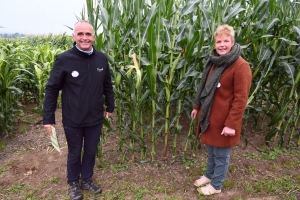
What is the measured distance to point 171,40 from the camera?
2.81 m

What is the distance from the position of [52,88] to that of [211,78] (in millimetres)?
1529

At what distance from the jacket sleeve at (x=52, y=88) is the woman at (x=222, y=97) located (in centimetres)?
140

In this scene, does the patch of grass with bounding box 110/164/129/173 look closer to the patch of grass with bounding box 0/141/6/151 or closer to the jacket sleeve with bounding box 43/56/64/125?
the jacket sleeve with bounding box 43/56/64/125

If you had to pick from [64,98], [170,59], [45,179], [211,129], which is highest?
[170,59]

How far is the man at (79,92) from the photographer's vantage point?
2229 millimetres

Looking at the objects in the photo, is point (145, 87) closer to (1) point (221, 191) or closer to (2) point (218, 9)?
(2) point (218, 9)

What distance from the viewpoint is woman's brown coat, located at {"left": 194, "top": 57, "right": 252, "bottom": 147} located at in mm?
2105

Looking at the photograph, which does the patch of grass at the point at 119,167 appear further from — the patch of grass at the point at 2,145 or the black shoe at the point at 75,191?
the patch of grass at the point at 2,145

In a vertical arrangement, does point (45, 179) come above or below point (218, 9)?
below

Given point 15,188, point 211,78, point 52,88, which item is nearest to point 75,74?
point 52,88

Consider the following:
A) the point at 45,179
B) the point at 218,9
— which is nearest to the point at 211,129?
the point at 218,9

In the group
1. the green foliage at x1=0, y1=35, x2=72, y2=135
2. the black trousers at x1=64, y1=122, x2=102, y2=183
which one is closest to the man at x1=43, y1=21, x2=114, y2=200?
the black trousers at x1=64, y1=122, x2=102, y2=183

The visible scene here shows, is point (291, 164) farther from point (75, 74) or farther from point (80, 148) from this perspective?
point (75, 74)

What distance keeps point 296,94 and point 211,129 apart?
64.5 inches
